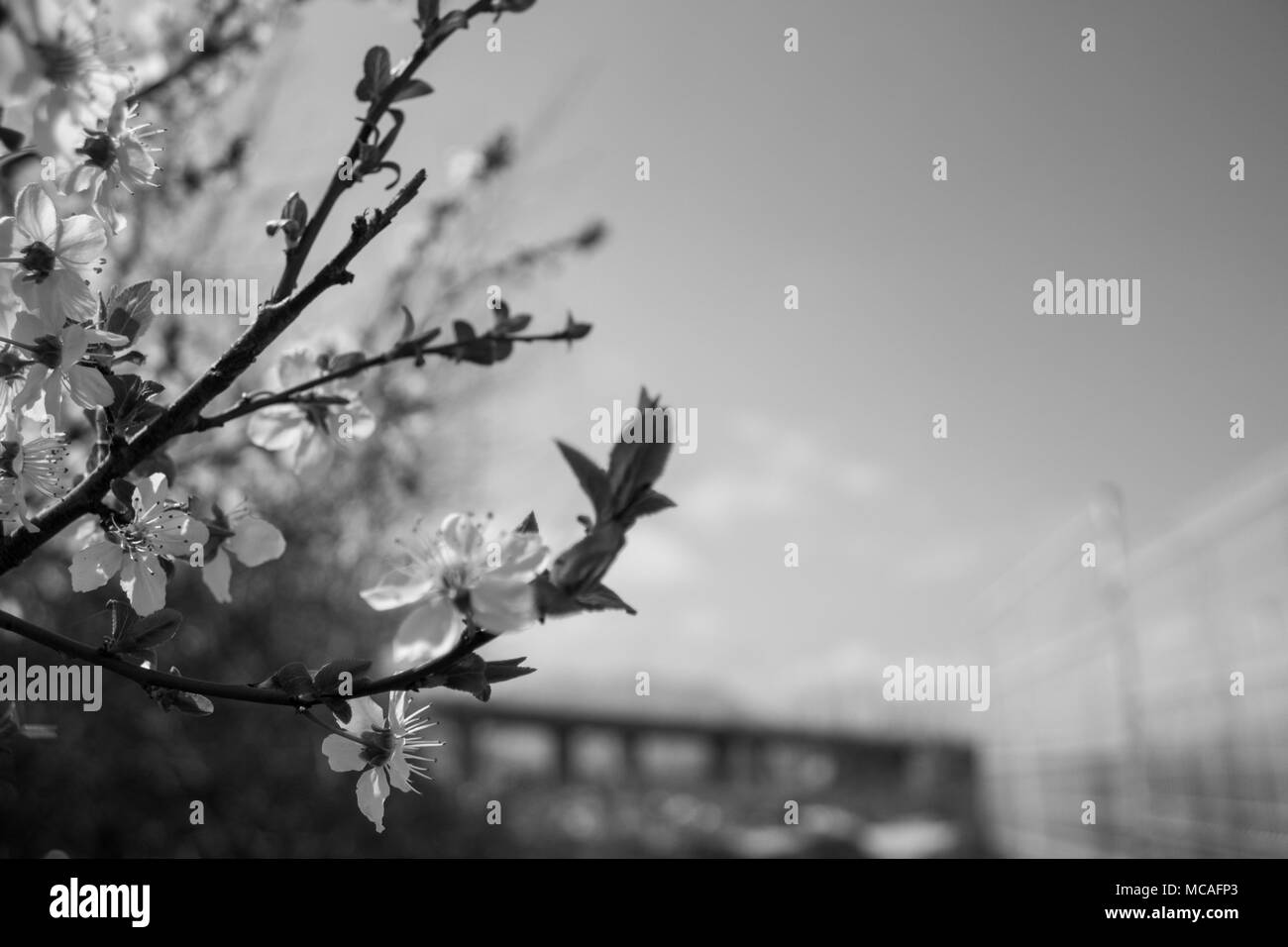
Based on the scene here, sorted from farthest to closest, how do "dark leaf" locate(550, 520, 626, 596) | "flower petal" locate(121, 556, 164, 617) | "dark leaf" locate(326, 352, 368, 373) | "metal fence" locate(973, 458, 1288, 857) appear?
"metal fence" locate(973, 458, 1288, 857) < "dark leaf" locate(326, 352, 368, 373) < "flower petal" locate(121, 556, 164, 617) < "dark leaf" locate(550, 520, 626, 596)

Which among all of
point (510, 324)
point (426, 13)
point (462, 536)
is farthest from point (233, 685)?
point (426, 13)

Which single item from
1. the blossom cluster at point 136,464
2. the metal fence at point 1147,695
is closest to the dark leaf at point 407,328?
the blossom cluster at point 136,464

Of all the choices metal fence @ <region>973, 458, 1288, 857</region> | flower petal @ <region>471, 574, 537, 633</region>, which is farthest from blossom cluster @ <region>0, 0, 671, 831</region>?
metal fence @ <region>973, 458, 1288, 857</region>

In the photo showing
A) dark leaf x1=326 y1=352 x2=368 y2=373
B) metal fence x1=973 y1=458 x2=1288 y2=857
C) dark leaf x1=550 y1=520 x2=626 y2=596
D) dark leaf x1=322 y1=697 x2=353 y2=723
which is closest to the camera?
dark leaf x1=550 y1=520 x2=626 y2=596

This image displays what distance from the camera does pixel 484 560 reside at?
0.62m

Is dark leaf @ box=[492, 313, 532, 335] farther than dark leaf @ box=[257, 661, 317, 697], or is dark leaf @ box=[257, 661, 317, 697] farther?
dark leaf @ box=[492, 313, 532, 335]

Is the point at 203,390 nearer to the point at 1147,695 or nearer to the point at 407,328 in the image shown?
the point at 407,328

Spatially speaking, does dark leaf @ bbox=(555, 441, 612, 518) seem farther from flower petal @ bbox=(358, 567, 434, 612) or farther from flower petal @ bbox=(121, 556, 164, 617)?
flower petal @ bbox=(121, 556, 164, 617)

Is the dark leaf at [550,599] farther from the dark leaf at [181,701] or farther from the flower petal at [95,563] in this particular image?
the flower petal at [95,563]

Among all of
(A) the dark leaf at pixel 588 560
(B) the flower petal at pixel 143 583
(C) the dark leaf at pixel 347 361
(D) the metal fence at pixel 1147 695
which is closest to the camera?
(A) the dark leaf at pixel 588 560

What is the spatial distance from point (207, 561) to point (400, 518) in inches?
95.6

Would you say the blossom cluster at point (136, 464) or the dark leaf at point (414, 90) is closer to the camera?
the blossom cluster at point (136, 464)
